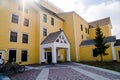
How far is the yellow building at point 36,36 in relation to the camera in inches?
586

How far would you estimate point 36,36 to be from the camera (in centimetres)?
1881

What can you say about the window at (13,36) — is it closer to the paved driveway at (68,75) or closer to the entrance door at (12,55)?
the entrance door at (12,55)

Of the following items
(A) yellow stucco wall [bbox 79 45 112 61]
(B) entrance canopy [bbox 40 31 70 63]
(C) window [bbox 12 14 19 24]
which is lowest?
(A) yellow stucco wall [bbox 79 45 112 61]

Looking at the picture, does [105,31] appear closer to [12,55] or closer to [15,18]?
[15,18]

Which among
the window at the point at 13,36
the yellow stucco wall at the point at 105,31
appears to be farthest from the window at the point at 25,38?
the yellow stucco wall at the point at 105,31

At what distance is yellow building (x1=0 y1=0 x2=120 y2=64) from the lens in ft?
48.8

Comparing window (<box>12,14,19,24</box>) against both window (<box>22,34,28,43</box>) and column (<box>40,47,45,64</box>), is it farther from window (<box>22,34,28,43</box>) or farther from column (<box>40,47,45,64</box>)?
column (<box>40,47,45,64</box>)

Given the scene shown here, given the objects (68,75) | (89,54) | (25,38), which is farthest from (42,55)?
(89,54)

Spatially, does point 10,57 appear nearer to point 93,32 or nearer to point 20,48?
point 20,48

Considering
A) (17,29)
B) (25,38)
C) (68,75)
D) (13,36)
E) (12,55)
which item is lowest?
(68,75)

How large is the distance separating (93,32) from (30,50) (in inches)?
802

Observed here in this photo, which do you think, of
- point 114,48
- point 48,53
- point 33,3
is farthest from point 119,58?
point 33,3

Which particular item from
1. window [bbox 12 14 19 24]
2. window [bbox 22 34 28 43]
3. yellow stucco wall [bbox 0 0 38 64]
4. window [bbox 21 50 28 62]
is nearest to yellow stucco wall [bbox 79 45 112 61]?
yellow stucco wall [bbox 0 0 38 64]

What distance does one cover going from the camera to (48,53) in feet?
64.7
